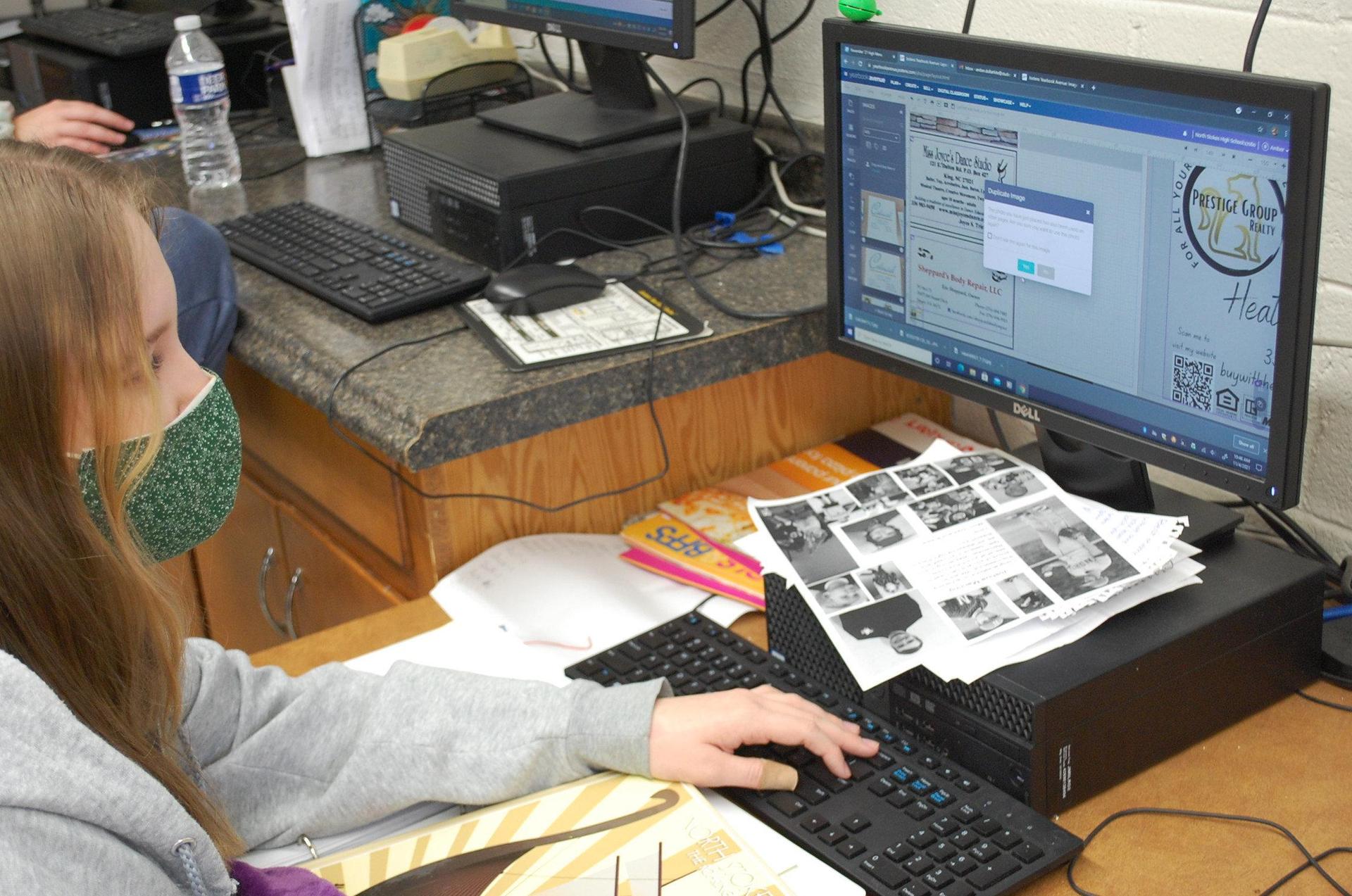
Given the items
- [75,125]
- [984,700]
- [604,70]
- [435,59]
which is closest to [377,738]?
[984,700]

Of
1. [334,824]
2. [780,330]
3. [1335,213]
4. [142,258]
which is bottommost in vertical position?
[334,824]

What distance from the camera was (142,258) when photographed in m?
0.79

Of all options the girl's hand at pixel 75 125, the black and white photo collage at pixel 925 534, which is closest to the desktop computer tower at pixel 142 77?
the girl's hand at pixel 75 125

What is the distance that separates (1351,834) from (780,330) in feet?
2.15

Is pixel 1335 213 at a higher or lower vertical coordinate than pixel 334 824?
higher

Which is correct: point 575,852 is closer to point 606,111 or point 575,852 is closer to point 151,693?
point 151,693

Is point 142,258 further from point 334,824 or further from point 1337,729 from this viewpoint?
point 1337,729

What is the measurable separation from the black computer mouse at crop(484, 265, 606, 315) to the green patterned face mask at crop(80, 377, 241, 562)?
404mm

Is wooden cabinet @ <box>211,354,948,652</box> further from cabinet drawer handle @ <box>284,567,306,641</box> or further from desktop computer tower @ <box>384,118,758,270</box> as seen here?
desktop computer tower @ <box>384,118,758,270</box>

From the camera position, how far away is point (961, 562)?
3.29 feet

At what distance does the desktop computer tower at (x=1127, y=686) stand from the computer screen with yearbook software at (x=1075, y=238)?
11cm

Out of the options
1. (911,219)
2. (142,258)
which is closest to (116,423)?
(142,258)

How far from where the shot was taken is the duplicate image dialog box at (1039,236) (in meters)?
0.99

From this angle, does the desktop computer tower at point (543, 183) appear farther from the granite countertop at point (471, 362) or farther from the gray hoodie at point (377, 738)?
the gray hoodie at point (377, 738)
